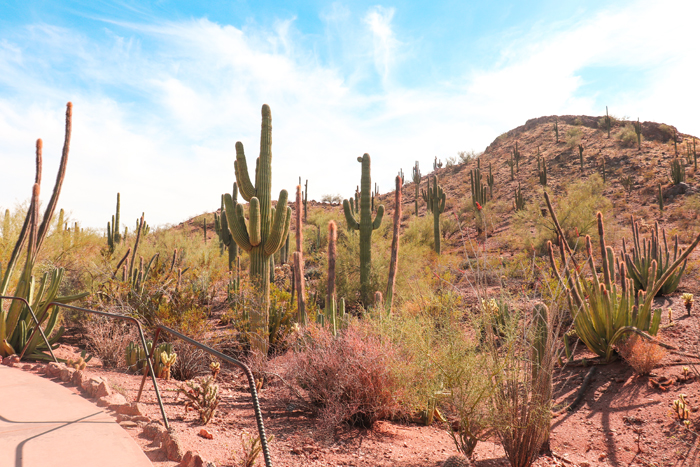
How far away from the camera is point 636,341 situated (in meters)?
7.05

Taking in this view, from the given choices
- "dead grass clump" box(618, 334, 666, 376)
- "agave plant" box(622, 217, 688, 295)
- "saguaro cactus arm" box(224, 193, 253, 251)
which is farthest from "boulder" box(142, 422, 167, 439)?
"agave plant" box(622, 217, 688, 295)

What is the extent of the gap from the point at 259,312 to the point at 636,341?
7.18m

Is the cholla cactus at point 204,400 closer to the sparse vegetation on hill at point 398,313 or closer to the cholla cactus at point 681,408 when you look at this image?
the sparse vegetation on hill at point 398,313

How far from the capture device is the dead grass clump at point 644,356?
6.77m

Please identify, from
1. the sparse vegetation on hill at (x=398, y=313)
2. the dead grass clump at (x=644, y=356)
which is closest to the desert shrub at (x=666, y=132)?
the sparse vegetation on hill at (x=398, y=313)

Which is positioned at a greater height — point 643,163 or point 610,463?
point 643,163

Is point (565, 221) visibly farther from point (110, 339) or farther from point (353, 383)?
point (110, 339)

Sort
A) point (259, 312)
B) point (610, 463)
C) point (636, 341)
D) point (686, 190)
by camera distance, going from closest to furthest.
→ 1. point (610, 463)
2. point (636, 341)
3. point (259, 312)
4. point (686, 190)

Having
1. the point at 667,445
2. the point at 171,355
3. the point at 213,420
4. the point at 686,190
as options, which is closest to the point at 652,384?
the point at 667,445

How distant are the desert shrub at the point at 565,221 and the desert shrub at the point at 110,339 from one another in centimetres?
1759

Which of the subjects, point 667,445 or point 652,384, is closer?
point 667,445

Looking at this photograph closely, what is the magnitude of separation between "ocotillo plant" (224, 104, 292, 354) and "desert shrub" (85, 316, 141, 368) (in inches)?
99.4

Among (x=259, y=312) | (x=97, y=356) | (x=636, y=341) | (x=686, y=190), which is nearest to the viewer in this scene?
(x=636, y=341)

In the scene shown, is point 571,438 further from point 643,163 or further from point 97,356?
point 643,163
